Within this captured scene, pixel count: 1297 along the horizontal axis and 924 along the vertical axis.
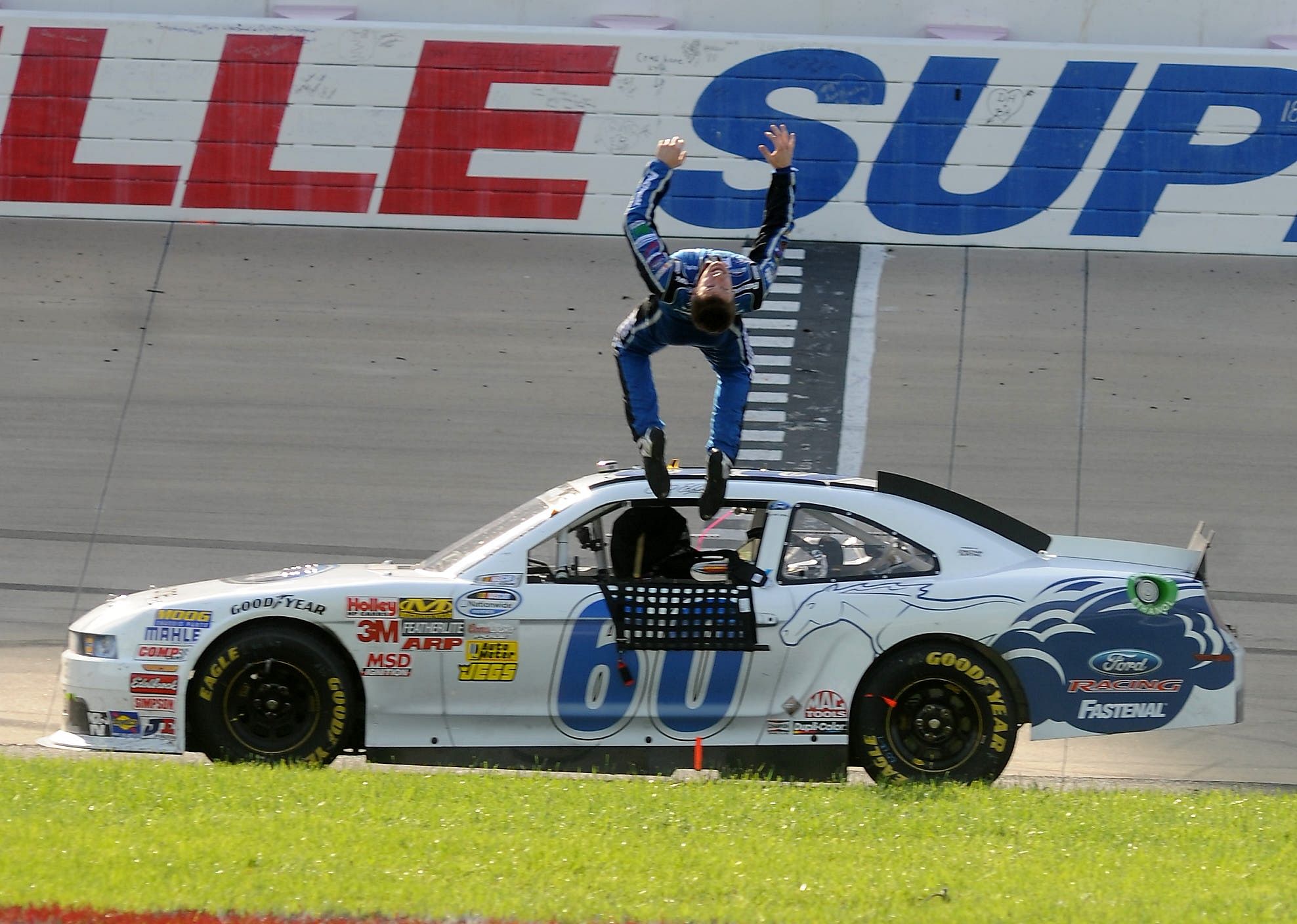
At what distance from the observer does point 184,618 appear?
22.7ft

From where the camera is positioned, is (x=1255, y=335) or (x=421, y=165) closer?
(x=1255, y=335)

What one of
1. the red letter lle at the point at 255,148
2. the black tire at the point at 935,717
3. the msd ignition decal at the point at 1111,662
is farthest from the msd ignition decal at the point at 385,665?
the red letter lle at the point at 255,148

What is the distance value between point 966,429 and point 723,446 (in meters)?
5.86

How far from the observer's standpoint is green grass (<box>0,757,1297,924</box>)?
4.98 m

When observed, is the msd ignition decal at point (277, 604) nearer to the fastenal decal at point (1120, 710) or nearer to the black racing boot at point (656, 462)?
the black racing boot at point (656, 462)

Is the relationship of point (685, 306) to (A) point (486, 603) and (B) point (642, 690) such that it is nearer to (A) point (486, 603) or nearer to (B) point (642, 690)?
(A) point (486, 603)

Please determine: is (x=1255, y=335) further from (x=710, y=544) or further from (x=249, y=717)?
(x=249, y=717)

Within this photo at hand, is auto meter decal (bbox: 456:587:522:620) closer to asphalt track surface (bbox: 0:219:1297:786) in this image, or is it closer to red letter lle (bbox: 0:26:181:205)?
asphalt track surface (bbox: 0:219:1297:786)

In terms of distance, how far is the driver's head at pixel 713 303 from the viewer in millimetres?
7129

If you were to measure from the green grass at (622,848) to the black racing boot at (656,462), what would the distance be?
1310mm

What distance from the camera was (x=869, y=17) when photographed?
1748cm

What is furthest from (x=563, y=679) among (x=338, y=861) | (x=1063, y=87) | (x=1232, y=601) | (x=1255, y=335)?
(x=1063, y=87)

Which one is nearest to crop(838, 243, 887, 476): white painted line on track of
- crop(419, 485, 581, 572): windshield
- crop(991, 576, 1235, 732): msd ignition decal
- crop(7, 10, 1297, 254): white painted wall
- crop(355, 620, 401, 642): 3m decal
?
crop(7, 10, 1297, 254): white painted wall

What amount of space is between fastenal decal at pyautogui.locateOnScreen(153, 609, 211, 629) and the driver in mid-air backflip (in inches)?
Answer: 78.6
